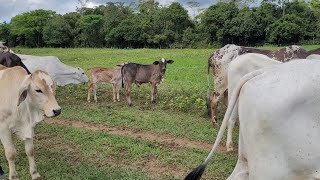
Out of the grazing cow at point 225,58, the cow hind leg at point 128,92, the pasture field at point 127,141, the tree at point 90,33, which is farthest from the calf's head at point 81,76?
the tree at point 90,33

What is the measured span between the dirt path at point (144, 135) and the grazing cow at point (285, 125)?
176 inches

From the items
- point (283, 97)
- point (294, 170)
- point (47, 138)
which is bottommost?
point (47, 138)

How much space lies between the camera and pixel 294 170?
3430 millimetres

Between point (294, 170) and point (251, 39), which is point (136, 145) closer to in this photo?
point (294, 170)

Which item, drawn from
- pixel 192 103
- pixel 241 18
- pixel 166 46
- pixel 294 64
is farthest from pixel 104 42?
pixel 294 64

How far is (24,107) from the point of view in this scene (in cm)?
630

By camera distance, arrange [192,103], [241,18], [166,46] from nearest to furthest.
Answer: [192,103] < [241,18] < [166,46]

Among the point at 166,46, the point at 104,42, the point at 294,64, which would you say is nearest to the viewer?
the point at 294,64

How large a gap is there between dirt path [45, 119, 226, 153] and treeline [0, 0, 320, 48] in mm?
34169

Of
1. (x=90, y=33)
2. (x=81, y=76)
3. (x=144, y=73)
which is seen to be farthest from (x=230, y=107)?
(x=90, y=33)

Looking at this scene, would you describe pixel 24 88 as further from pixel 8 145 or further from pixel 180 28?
pixel 180 28

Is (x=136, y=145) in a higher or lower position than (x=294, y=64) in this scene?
lower

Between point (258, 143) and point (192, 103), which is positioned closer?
point (258, 143)

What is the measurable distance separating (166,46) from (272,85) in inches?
1818
